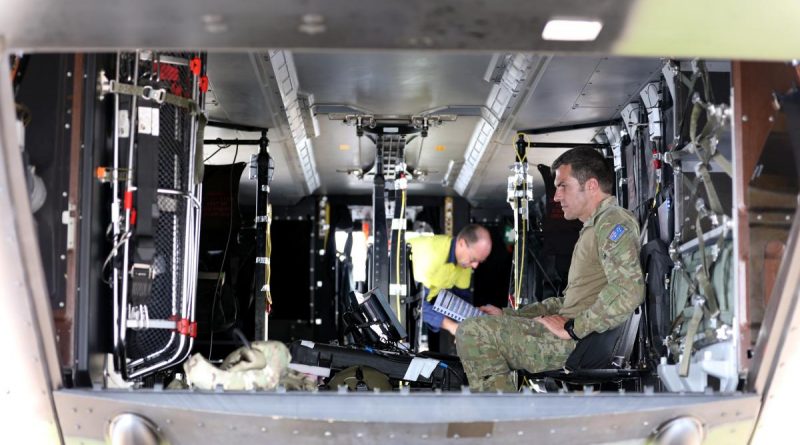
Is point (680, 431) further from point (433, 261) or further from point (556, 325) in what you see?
point (433, 261)

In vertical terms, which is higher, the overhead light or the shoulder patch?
the overhead light

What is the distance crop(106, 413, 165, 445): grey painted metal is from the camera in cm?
326

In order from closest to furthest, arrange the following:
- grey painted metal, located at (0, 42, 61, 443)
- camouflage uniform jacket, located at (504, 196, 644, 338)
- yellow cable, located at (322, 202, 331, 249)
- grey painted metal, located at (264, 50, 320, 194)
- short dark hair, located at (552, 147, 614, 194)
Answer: grey painted metal, located at (0, 42, 61, 443), camouflage uniform jacket, located at (504, 196, 644, 338), short dark hair, located at (552, 147, 614, 194), grey painted metal, located at (264, 50, 320, 194), yellow cable, located at (322, 202, 331, 249)

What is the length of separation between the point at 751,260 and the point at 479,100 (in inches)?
176

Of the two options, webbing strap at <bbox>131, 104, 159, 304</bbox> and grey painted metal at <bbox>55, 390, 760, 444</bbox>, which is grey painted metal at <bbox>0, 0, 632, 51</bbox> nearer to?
webbing strap at <bbox>131, 104, 159, 304</bbox>

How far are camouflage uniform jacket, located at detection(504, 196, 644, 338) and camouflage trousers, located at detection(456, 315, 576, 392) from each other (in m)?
→ 0.22

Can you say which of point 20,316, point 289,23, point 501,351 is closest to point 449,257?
point 501,351

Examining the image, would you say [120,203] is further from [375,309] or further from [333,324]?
[333,324]

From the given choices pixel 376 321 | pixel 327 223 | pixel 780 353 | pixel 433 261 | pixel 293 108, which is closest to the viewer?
pixel 780 353

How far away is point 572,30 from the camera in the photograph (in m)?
2.89

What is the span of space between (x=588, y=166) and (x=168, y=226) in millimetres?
2325

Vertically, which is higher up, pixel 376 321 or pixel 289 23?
pixel 289 23

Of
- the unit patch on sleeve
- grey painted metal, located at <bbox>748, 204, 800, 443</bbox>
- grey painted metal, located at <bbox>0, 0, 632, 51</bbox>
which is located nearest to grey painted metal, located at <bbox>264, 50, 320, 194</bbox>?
the unit patch on sleeve

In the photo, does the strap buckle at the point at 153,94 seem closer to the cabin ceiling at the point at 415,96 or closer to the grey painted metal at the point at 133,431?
the grey painted metal at the point at 133,431
